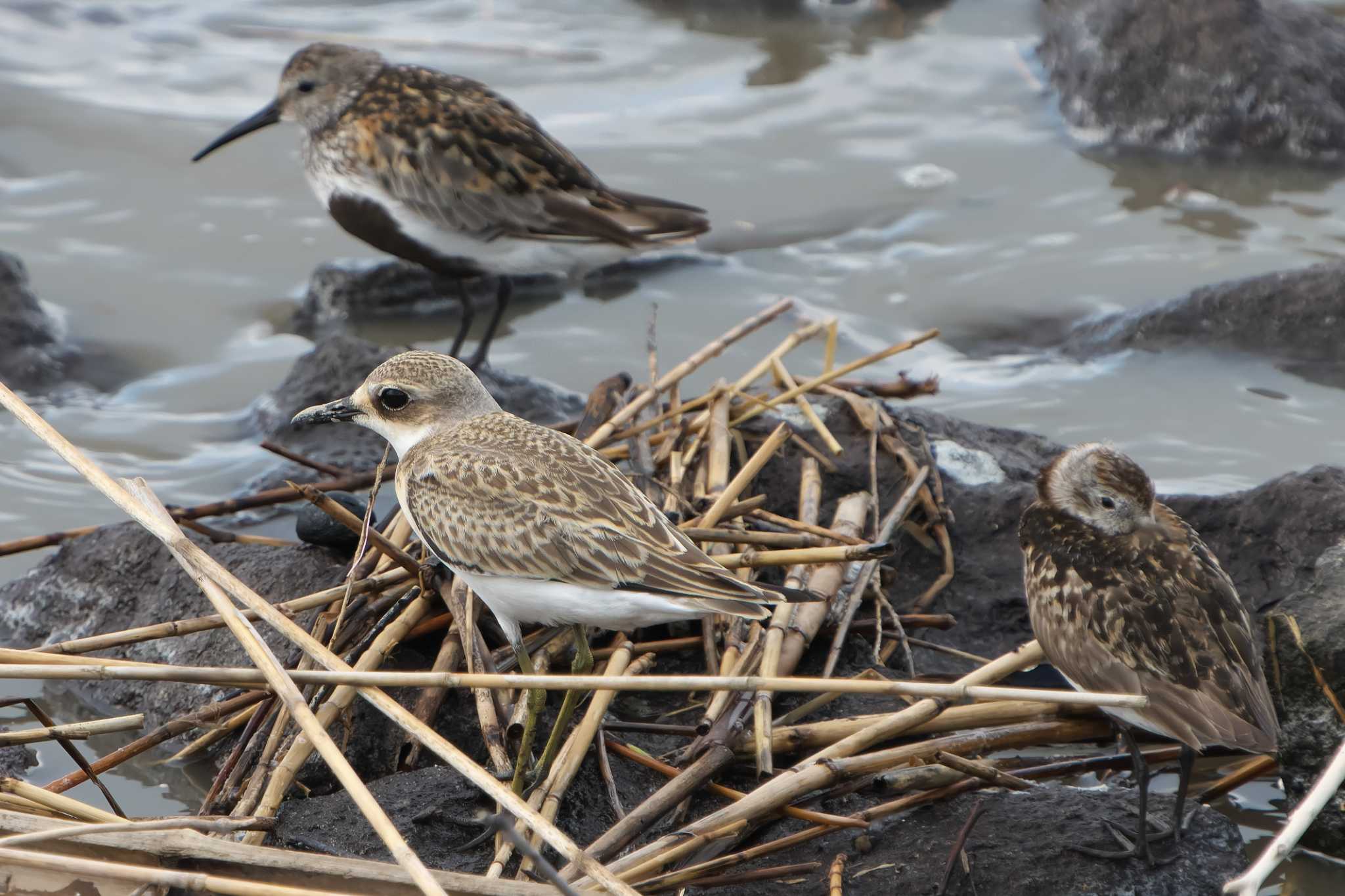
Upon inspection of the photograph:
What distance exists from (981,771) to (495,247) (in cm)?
432

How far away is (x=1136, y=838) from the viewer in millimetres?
3588

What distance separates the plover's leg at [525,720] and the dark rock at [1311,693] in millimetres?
2039

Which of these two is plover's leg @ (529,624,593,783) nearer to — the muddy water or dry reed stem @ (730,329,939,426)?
dry reed stem @ (730,329,939,426)

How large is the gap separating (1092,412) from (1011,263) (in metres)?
1.55

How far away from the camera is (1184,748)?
12.2 ft

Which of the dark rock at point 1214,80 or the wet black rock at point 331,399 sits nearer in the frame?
the wet black rock at point 331,399

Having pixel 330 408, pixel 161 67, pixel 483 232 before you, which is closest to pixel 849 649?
pixel 330 408

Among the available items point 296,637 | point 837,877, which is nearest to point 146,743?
point 296,637

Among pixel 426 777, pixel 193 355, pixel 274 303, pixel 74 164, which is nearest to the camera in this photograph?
pixel 426 777

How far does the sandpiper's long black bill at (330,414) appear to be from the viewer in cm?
459

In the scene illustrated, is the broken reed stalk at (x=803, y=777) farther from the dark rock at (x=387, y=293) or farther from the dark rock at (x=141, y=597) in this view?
the dark rock at (x=387, y=293)

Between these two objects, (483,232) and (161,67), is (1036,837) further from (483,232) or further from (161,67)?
(161,67)

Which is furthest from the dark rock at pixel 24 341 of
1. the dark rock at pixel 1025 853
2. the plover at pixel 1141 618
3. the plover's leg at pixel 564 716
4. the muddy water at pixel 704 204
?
the plover at pixel 1141 618

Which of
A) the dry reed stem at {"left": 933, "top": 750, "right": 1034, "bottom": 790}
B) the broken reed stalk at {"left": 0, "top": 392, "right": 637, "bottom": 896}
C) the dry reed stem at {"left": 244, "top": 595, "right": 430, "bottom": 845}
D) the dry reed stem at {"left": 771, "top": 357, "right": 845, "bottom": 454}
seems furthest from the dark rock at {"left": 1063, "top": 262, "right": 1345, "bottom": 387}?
the broken reed stalk at {"left": 0, "top": 392, "right": 637, "bottom": 896}
